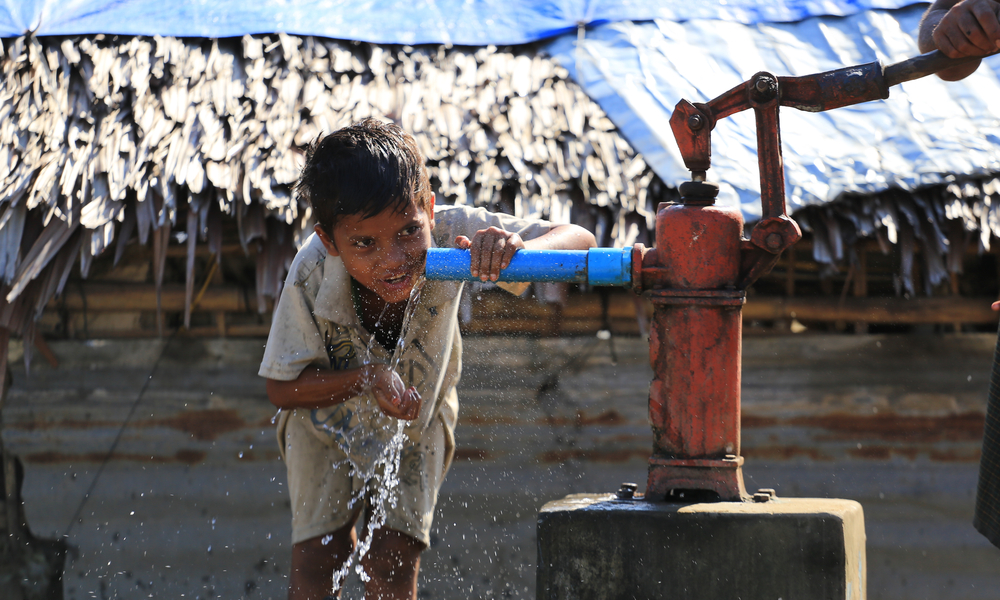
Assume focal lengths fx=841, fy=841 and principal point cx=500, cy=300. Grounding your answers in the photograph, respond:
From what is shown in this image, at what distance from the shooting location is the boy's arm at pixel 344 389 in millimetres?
1947

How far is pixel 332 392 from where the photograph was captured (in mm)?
2117

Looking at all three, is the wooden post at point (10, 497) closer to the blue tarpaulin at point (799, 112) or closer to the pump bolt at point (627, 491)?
the blue tarpaulin at point (799, 112)

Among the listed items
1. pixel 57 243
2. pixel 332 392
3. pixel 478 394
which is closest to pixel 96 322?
pixel 57 243

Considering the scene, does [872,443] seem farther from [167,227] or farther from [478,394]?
[167,227]

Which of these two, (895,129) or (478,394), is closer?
(895,129)

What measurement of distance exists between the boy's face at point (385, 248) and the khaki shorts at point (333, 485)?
59cm

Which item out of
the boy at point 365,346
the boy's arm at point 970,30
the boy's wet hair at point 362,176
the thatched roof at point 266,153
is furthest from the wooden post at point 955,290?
the boy's wet hair at point 362,176

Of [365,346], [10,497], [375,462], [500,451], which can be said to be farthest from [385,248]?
[10,497]

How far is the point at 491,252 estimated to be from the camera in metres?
1.53

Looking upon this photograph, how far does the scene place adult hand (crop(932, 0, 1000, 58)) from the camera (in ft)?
4.55

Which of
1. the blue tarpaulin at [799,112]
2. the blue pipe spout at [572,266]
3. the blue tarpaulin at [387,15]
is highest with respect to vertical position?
the blue tarpaulin at [387,15]

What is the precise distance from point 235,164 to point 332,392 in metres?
1.69

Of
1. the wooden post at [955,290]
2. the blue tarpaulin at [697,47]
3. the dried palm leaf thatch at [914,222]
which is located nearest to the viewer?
the dried palm leaf thatch at [914,222]

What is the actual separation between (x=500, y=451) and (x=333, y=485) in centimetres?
175
